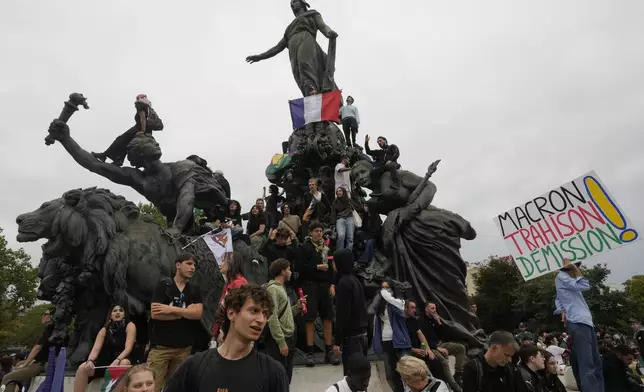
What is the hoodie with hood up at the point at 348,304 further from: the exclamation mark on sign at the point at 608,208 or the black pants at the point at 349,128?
the black pants at the point at 349,128

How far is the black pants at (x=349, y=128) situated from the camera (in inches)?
485

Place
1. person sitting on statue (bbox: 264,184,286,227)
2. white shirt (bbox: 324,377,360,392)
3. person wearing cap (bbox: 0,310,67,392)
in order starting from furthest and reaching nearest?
person sitting on statue (bbox: 264,184,286,227) < person wearing cap (bbox: 0,310,67,392) < white shirt (bbox: 324,377,360,392)

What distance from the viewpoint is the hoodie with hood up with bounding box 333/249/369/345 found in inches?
184

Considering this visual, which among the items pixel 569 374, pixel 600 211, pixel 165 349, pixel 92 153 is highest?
pixel 92 153

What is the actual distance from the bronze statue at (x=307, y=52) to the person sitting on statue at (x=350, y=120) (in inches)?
26.1

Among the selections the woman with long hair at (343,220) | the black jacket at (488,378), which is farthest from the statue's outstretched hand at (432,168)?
the black jacket at (488,378)

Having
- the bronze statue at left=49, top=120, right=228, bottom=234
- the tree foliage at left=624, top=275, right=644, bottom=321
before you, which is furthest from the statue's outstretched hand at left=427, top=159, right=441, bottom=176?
the tree foliage at left=624, top=275, right=644, bottom=321

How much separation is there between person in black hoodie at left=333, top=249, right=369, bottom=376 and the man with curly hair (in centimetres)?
251

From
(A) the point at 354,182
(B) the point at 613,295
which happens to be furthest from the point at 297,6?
(B) the point at 613,295

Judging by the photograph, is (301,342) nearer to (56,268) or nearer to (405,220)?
(405,220)

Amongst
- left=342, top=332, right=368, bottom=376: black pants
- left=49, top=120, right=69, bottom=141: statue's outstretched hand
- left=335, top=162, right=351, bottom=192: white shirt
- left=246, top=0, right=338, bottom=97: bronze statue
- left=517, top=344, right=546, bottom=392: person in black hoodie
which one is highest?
left=246, top=0, right=338, bottom=97: bronze statue

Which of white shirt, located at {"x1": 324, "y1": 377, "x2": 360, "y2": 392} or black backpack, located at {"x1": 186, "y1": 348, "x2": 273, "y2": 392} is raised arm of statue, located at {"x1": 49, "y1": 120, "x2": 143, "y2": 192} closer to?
white shirt, located at {"x1": 324, "y1": 377, "x2": 360, "y2": 392}

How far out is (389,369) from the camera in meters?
5.40

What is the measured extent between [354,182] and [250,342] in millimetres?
7932
